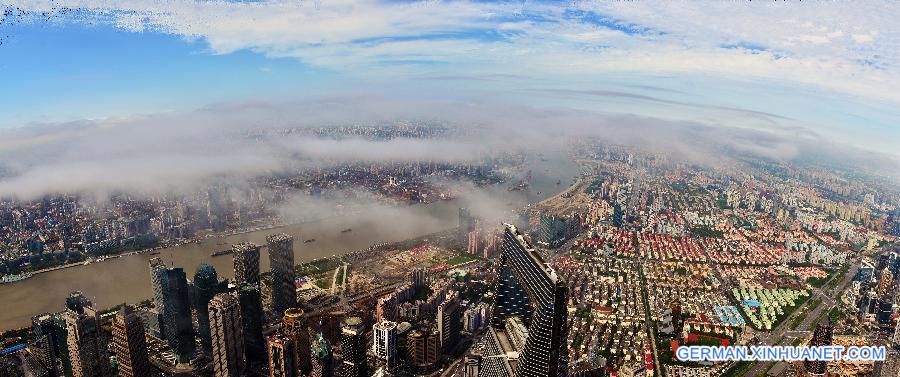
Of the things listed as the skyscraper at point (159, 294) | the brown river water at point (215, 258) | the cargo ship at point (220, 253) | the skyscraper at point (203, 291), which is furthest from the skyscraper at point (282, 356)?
the cargo ship at point (220, 253)

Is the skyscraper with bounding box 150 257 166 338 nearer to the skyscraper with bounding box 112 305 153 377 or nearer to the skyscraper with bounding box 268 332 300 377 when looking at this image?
the skyscraper with bounding box 112 305 153 377

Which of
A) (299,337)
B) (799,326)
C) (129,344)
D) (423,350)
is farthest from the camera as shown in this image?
(799,326)

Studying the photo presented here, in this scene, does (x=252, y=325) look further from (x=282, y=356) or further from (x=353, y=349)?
(x=353, y=349)

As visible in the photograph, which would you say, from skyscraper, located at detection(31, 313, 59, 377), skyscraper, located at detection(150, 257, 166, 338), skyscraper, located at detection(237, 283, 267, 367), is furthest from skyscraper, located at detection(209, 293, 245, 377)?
skyscraper, located at detection(31, 313, 59, 377)

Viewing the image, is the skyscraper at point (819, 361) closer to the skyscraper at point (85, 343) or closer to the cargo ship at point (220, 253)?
the skyscraper at point (85, 343)

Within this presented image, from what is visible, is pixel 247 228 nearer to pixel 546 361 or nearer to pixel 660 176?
pixel 546 361

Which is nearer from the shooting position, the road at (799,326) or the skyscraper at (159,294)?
the road at (799,326)

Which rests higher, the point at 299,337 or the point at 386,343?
the point at 299,337

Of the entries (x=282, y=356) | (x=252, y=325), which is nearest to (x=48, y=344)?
(x=252, y=325)

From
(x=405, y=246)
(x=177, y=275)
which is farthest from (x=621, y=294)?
(x=177, y=275)
